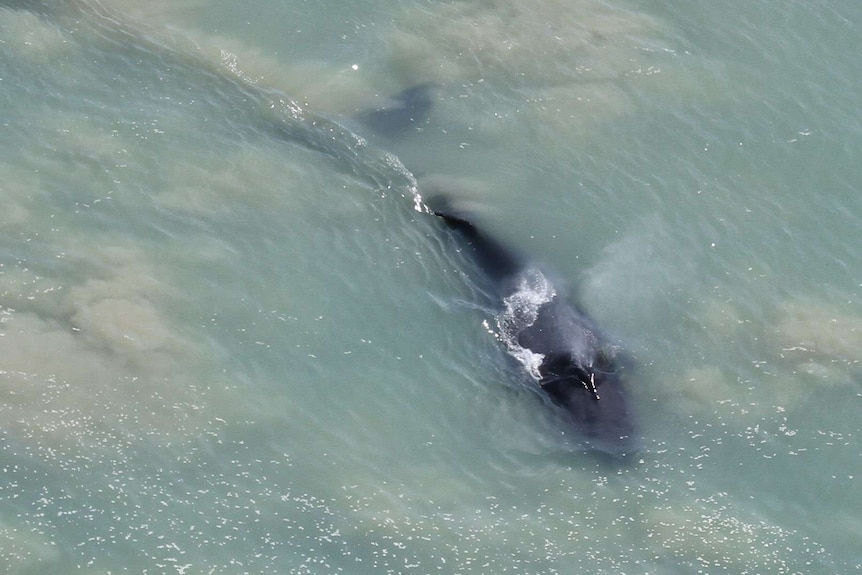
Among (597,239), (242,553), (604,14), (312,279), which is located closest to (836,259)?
(597,239)

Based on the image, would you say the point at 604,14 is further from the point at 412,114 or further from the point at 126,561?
the point at 126,561

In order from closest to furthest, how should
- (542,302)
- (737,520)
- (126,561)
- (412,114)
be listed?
(126,561) → (737,520) → (542,302) → (412,114)

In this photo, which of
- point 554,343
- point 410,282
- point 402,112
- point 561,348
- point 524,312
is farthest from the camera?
point 402,112

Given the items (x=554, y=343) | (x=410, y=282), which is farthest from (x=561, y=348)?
(x=410, y=282)

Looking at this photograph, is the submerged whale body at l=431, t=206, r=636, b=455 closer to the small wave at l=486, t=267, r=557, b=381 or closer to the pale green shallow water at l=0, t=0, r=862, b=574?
the small wave at l=486, t=267, r=557, b=381

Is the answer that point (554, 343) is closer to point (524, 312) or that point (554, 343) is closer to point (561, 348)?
point (561, 348)
